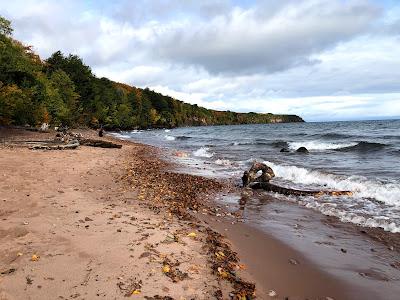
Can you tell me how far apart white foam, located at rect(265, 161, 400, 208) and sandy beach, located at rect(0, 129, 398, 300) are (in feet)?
19.2

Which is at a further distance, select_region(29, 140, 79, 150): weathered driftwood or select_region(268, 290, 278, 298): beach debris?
select_region(29, 140, 79, 150): weathered driftwood

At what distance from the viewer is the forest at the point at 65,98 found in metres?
32.9

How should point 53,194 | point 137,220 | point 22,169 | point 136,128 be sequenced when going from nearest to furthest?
point 137,220 < point 53,194 < point 22,169 < point 136,128

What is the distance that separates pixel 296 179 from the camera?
1680 cm

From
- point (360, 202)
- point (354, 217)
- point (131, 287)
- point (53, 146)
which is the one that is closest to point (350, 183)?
point (360, 202)

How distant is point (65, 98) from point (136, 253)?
5410cm

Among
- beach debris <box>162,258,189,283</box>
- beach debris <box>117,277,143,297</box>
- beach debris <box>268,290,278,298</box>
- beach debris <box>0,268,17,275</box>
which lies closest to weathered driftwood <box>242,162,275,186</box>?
beach debris <box>162,258,189,283</box>

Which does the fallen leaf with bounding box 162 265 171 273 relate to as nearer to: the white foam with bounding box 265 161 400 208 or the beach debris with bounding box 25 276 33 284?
the beach debris with bounding box 25 276 33 284

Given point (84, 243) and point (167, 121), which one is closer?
point (84, 243)

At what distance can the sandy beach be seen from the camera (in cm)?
A: 486

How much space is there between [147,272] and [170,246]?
1185 mm

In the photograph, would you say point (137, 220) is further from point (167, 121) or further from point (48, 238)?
point (167, 121)

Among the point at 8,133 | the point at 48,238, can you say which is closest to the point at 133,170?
the point at 48,238

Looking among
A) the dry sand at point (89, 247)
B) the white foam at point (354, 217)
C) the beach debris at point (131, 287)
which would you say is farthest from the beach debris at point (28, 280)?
the white foam at point (354, 217)
